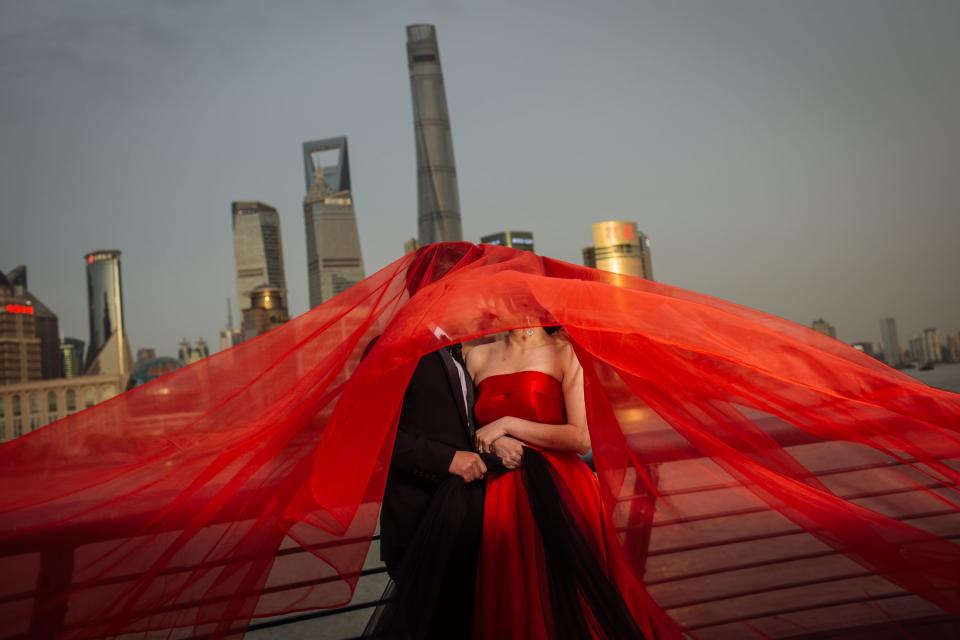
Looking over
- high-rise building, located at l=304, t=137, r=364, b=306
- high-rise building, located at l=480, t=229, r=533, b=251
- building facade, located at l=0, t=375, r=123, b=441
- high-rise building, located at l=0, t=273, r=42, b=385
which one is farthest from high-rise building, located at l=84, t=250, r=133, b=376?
high-rise building, located at l=480, t=229, r=533, b=251

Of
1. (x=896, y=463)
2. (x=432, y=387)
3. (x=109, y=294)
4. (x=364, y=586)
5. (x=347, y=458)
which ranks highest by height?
(x=109, y=294)

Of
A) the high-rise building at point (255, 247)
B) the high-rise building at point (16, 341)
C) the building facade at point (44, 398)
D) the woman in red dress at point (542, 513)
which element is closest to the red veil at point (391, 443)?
the woman in red dress at point (542, 513)

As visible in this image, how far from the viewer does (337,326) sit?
183cm

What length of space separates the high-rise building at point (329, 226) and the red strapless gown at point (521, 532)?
274ft

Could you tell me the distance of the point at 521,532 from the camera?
66.7 inches

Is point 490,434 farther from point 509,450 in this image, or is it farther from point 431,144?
point 431,144

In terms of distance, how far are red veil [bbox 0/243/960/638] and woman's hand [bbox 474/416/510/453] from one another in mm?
225

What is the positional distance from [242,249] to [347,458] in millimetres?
120201

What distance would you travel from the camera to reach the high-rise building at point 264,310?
9769 cm

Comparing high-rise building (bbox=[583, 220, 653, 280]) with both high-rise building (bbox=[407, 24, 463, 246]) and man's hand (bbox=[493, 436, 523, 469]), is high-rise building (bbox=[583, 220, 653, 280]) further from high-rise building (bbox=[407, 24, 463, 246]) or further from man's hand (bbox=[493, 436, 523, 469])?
man's hand (bbox=[493, 436, 523, 469])

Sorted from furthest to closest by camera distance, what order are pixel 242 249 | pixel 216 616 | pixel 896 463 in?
pixel 242 249, pixel 896 463, pixel 216 616

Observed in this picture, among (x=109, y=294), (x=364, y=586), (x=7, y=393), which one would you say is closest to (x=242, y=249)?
(x=109, y=294)

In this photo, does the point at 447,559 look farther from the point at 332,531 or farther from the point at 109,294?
the point at 109,294

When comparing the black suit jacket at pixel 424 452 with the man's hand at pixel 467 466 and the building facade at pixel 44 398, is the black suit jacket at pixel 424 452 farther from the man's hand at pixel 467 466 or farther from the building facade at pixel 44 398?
the building facade at pixel 44 398
